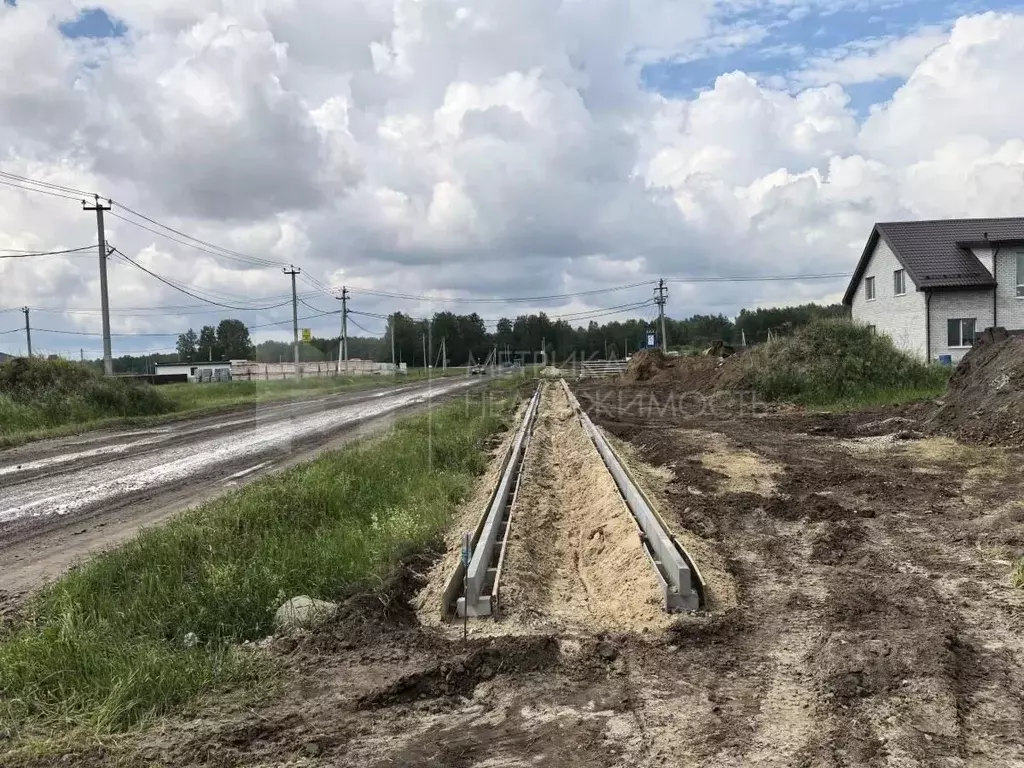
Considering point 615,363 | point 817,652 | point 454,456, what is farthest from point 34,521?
point 615,363

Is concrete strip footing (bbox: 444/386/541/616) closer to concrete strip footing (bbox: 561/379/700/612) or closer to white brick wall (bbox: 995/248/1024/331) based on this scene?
concrete strip footing (bbox: 561/379/700/612)

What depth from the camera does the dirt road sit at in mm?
Result: 8227

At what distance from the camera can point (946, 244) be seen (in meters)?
30.1

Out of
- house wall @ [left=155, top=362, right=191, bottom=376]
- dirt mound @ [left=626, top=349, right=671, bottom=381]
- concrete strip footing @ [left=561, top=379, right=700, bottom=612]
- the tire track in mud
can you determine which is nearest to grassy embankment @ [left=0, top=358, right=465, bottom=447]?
concrete strip footing @ [left=561, top=379, right=700, bottom=612]

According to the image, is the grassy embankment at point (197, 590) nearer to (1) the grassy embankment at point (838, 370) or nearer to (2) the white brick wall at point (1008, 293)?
(1) the grassy embankment at point (838, 370)

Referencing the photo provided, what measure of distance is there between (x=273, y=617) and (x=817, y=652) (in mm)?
3655

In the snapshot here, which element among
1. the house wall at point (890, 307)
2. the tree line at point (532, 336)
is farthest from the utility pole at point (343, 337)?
the house wall at point (890, 307)

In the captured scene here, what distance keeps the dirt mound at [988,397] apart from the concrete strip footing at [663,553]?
23.5 feet

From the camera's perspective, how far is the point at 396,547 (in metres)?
7.00

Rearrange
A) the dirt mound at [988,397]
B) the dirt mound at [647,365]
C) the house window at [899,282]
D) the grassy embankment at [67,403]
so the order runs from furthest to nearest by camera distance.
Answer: the dirt mound at [647,365], the house window at [899,282], the grassy embankment at [67,403], the dirt mound at [988,397]

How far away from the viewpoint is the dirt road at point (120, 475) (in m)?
8.23

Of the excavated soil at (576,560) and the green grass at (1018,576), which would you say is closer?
the excavated soil at (576,560)

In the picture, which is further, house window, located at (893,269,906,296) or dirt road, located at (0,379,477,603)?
house window, located at (893,269,906,296)

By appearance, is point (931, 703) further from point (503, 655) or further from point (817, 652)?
point (503, 655)
